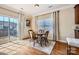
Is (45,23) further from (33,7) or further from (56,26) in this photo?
(33,7)

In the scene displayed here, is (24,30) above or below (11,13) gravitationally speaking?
below

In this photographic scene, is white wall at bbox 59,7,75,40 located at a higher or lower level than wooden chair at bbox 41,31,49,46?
higher

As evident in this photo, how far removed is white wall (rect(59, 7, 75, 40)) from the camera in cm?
150

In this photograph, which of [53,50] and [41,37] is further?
[41,37]

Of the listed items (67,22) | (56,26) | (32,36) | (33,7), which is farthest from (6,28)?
(67,22)

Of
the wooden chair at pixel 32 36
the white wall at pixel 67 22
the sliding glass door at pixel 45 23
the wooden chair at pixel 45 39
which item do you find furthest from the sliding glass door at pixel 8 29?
the white wall at pixel 67 22

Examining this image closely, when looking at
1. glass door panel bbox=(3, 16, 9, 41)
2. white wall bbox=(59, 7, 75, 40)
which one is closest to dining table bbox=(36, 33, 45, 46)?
white wall bbox=(59, 7, 75, 40)

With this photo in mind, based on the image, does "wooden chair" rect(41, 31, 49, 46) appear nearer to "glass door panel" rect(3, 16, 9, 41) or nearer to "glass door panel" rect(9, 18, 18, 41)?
"glass door panel" rect(9, 18, 18, 41)

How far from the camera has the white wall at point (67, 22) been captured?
4.93ft

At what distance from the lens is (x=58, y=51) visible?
1536 mm

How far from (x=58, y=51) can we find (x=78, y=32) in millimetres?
533

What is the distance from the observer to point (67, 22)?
157 centimetres
